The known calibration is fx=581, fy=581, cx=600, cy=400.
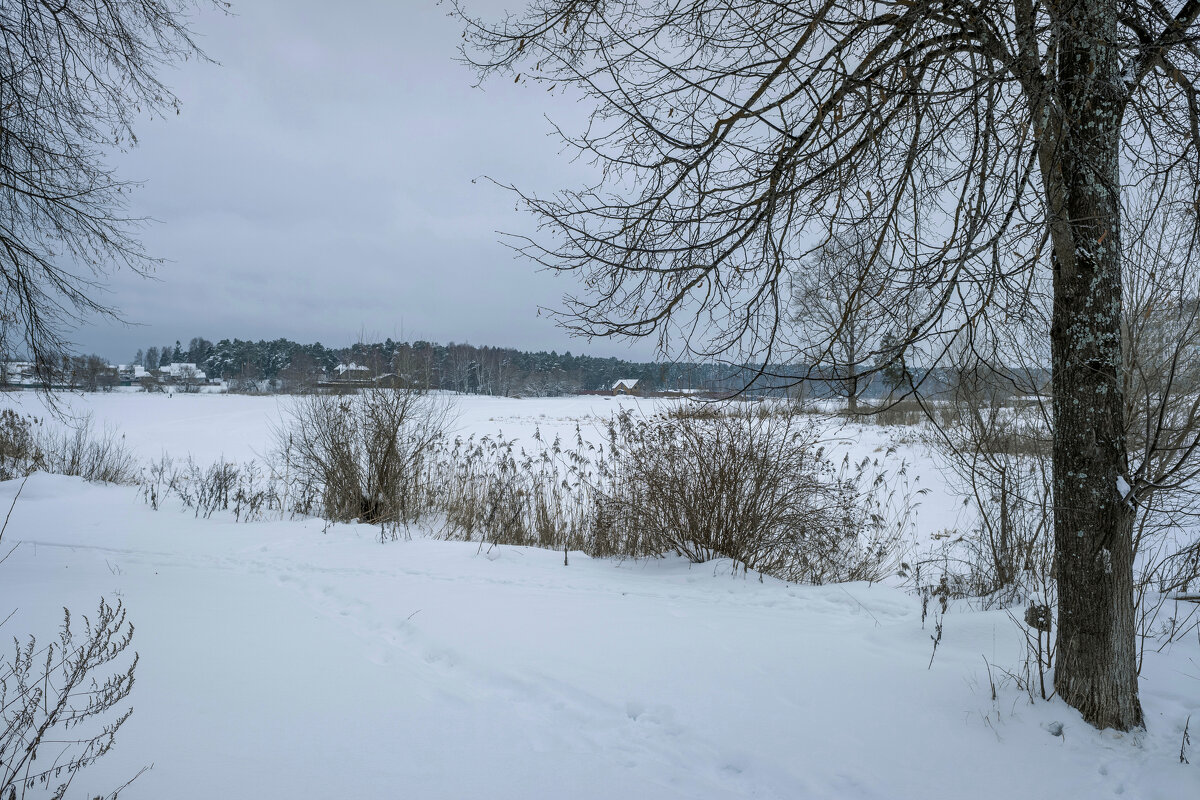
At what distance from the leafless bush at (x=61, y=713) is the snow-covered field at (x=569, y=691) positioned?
0.42 feet

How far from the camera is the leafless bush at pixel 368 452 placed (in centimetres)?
A: 875

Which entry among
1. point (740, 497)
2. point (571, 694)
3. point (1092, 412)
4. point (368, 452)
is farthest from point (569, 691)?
point (368, 452)

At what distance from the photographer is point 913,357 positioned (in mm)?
2676

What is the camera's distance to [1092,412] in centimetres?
255

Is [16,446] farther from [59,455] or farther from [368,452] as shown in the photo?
[368,452]

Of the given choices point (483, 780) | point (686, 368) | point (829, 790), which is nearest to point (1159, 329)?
point (686, 368)

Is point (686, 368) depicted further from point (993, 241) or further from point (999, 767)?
point (999, 767)

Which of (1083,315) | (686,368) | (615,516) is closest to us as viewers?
(1083,315)

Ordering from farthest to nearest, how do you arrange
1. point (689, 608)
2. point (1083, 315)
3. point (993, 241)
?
point (689, 608) → point (1083, 315) → point (993, 241)

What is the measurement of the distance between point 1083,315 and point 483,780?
325cm

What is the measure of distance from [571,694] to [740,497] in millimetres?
3039

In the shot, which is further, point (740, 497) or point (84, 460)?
point (84, 460)

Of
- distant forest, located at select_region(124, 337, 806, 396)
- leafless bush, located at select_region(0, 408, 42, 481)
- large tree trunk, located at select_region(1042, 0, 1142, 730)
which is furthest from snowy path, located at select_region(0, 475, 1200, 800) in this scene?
distant forest, located at select_region(124, 337, 806, 396)

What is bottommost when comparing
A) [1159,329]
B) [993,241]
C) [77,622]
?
[77,622]
